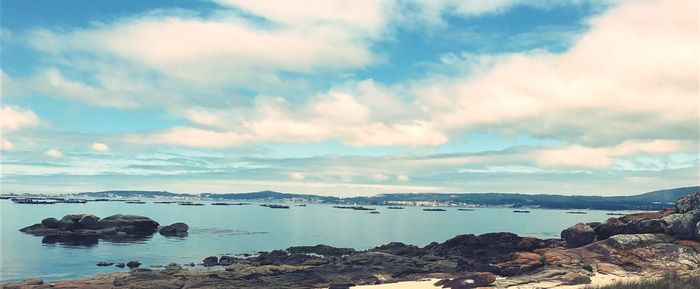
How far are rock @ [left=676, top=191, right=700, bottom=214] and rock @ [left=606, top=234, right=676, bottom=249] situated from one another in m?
6.41

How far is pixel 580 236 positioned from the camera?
4512 cm

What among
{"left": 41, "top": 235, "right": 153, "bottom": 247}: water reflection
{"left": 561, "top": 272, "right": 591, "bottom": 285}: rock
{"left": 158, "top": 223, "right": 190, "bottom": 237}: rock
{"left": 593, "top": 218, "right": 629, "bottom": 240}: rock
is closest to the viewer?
{"left": 561, "top": 272, "right": 591, "bottom": 285}: rock

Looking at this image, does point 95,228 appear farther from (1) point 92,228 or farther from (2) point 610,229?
(2) point 610,229

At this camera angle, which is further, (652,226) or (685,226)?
(652,226)

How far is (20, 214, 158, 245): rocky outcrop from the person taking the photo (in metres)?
98.6

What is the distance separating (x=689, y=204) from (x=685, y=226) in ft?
22.3

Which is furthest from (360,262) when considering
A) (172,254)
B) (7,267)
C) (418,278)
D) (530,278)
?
(7,267)

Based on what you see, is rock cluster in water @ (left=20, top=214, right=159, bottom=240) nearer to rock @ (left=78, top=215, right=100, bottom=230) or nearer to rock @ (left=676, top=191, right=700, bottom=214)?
rock @ (left=78, top=215, right=100, bottom=230)

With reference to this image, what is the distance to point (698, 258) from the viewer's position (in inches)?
1409

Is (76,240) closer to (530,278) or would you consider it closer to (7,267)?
(7,267)

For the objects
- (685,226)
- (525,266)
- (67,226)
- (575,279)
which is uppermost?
(685,226)

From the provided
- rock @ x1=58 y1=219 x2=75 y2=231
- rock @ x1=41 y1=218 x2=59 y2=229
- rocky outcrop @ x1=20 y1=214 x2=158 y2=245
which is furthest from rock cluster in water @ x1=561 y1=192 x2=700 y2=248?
rock @ x1=41 y1=218 x2=59 y2=229

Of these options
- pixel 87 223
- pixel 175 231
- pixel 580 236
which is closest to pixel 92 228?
pixel 87 223

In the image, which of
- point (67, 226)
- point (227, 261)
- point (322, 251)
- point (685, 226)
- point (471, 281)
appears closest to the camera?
point (471, 281)
